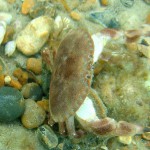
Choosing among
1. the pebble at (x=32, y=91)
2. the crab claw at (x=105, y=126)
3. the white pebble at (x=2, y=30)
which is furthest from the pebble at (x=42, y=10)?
the crab claw at (x=105, y=126)

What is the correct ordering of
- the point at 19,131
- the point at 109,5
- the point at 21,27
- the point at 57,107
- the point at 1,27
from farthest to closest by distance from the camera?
1. the point at 109,5
2. the point at 21,27
3. the point at 1,27
4. the point at 19,131
5. the point at 57,107

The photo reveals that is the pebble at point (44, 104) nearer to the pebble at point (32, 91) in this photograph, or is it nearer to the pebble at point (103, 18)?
the pebble at point (32, 91)

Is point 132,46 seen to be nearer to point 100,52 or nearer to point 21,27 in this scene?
point 100,52

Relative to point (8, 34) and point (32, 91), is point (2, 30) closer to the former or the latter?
point (8, 34)

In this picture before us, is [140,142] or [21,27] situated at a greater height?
[21,27]

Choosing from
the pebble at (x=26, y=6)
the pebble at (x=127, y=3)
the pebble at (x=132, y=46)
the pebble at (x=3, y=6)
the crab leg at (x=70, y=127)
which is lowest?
the crab leg at (x=70, y=127)

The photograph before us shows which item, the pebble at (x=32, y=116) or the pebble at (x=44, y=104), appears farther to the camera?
the pebble at (x=44, y=104)

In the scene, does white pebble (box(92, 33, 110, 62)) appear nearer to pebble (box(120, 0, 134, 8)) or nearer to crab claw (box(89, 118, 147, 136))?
crab claw (box(89, 118, 147, 136))

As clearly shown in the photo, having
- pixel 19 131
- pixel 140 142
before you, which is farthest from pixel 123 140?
pixel 19 131
